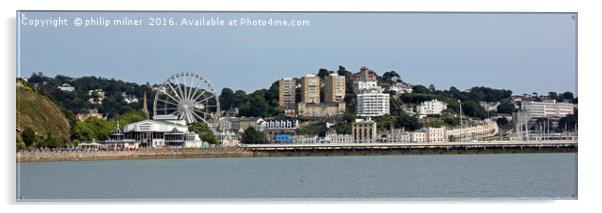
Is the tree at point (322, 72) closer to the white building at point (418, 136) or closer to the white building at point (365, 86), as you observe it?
the white building at point (365, 86)

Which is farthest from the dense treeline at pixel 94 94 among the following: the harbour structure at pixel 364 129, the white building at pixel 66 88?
the harbour structure at pixel 364 129

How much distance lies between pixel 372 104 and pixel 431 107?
2.32m

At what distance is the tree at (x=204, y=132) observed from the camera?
123 ft

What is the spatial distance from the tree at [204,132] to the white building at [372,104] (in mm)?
5095

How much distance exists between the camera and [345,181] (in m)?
16.6

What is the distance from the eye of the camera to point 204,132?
37688 millimetres

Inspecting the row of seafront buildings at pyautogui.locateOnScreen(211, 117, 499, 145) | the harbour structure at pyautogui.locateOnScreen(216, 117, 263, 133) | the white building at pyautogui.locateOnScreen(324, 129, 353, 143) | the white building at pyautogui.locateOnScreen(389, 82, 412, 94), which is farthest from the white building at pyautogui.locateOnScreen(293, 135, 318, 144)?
the white building at pyautogui.locateOnScreen(389, 82, 412, 94)

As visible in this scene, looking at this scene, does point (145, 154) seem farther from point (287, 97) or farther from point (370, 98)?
point (370, 98)

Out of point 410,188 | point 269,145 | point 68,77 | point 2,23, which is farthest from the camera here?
point 269,145

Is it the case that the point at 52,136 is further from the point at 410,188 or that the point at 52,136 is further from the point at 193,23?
the point at 193,23

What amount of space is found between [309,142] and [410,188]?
23.5m

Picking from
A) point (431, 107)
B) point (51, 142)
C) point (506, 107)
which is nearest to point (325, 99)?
point (431, 107)

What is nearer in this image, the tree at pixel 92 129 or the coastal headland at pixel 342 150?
the tree at pixel 92 129
